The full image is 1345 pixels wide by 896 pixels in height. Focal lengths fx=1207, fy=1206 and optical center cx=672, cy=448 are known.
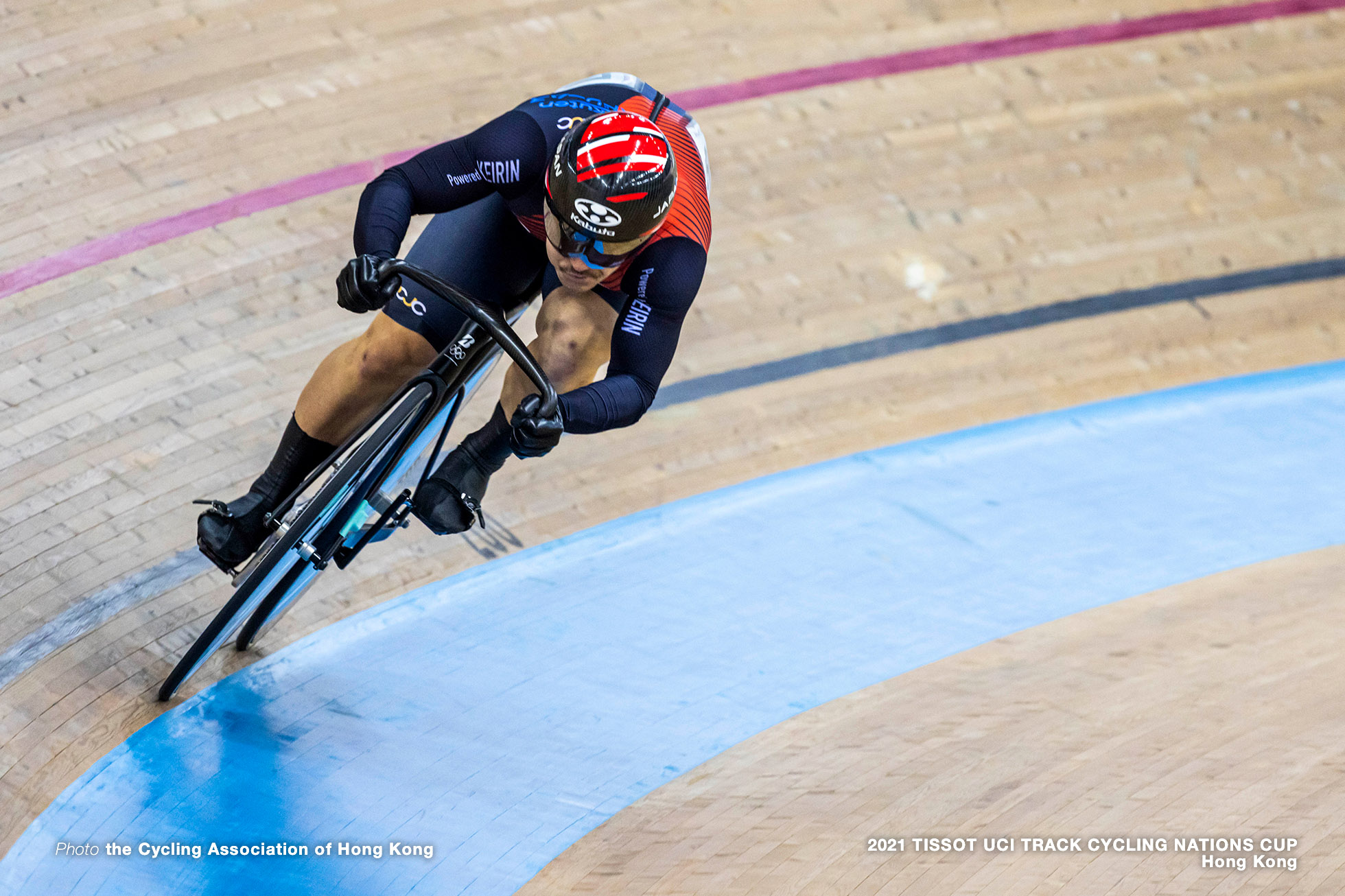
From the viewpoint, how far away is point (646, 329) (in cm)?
222

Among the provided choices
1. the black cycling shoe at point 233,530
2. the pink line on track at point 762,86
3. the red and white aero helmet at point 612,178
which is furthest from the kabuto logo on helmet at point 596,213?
the pink line on track at point 762,86

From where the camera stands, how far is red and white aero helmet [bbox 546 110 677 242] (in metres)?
2.08

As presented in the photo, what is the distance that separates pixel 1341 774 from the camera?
8.34 ft

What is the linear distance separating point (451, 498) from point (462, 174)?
63 centimetres

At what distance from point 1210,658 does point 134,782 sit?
8.23 feet

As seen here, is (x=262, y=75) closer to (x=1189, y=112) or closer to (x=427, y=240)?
(x=427, y=240)

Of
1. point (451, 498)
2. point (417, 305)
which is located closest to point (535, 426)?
point (451, 498)

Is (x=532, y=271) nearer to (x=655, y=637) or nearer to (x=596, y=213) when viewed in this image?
(x=596, y=213)

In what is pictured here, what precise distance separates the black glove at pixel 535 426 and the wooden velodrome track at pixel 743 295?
887mm

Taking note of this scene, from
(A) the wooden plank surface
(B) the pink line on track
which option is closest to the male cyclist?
(A) the wooden plank surface

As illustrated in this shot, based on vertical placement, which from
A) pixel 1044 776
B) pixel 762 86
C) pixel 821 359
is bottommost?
pixel 1044 776

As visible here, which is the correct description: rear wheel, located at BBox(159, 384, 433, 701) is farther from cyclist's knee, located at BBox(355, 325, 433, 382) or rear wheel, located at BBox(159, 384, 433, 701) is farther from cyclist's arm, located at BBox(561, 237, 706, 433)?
cyclist's arm, located at BBox(561, 237, 706, 433)

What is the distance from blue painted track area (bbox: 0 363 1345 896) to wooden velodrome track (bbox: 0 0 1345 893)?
10 cm

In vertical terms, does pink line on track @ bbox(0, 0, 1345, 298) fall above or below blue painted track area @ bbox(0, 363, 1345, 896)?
above
